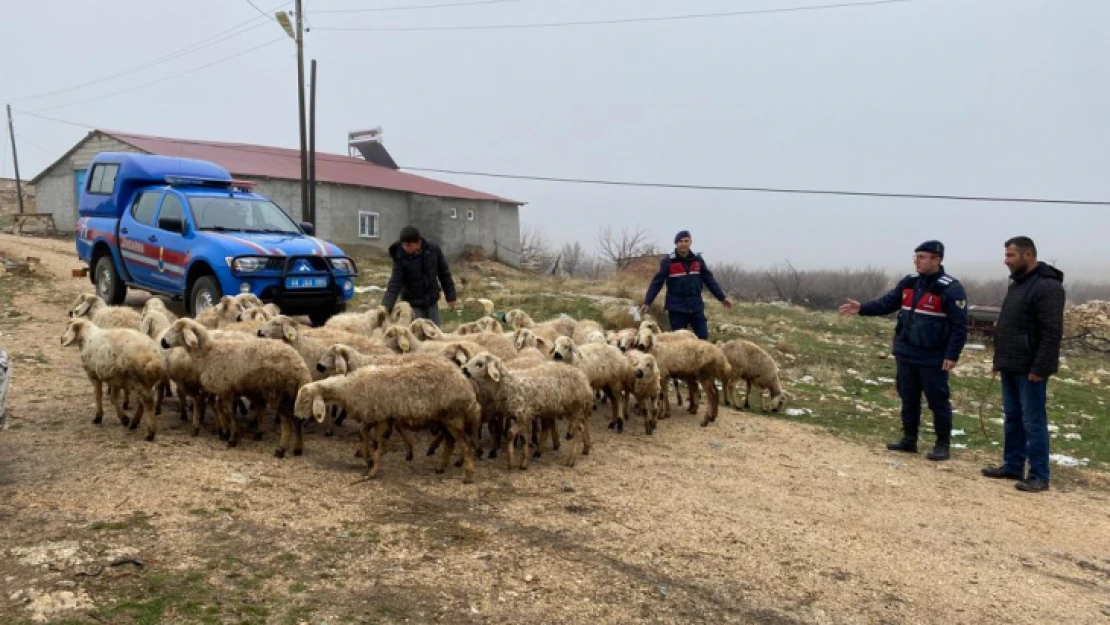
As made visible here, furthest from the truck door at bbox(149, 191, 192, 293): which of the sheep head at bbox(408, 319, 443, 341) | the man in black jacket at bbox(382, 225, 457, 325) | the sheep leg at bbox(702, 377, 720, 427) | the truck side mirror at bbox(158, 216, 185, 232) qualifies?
the sheep leg at bbox(702, 377, 720, 427)

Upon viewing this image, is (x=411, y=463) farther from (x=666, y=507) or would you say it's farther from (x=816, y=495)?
(x=816, y=495)

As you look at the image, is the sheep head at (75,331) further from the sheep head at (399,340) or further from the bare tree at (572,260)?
the bare tree at (572,260)

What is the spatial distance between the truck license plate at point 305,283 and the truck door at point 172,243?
1790 mm

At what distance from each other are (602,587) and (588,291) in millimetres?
18928

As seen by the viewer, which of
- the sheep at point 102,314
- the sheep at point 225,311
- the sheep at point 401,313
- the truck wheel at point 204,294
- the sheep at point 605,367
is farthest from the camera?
the truck wheel at point 204,294

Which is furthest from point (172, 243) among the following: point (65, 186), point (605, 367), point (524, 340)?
point (65, 186)

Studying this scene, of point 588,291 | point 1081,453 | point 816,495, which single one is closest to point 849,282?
point 588,291

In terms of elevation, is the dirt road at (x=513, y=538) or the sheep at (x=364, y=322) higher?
the sheep at (x=364, y=322)

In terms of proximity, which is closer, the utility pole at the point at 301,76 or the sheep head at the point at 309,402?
the sheep head at the point at 309,402

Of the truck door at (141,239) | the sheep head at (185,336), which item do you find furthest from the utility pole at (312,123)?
the sheep head at (185,336)

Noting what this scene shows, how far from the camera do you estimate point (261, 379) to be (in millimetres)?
7418

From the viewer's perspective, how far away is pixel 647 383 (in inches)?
374

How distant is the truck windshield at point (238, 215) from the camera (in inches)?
519

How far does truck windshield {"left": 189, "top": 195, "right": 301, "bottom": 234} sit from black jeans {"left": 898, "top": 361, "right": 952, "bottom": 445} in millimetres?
10342
